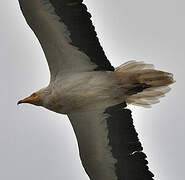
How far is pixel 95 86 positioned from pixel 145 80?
28.2 inches

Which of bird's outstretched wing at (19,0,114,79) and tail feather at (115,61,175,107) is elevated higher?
bird's outstretched wing at (19,0,114,79)

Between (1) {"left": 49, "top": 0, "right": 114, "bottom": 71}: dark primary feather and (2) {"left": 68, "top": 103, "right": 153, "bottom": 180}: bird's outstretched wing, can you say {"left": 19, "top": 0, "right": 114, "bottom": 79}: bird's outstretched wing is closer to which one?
(1) {"left": 49, "top": 0, "right": 114, "bottom": 71}: dark primary feather

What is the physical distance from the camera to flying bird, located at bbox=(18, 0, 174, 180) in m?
12.3

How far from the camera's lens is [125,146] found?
12.6 meters

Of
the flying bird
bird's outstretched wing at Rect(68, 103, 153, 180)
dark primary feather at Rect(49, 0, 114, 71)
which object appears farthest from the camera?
bird's outstretched wing at Rect(68, 103, 153, 180)

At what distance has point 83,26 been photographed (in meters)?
12.1

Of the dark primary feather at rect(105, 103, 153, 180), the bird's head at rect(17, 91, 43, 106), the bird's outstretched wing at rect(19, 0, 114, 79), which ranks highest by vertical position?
the bird's outstretched wing at rect(19, 0, 114, 79)

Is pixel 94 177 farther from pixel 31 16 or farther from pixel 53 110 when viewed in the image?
pixel 31 16

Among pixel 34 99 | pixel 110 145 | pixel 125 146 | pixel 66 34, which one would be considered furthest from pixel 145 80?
pixel 34 99

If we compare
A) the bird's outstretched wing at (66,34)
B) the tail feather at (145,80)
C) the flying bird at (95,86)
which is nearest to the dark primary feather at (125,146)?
the flying bird at (95,86)

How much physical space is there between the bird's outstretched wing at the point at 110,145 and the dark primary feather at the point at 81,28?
765 millimetres

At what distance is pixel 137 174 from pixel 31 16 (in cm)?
267

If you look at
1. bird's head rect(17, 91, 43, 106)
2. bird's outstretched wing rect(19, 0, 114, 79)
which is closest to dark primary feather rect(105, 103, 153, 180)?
bird's outstretched wing rect(19, 0, 114, 79)

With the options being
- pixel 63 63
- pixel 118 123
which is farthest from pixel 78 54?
pixel 118 123
